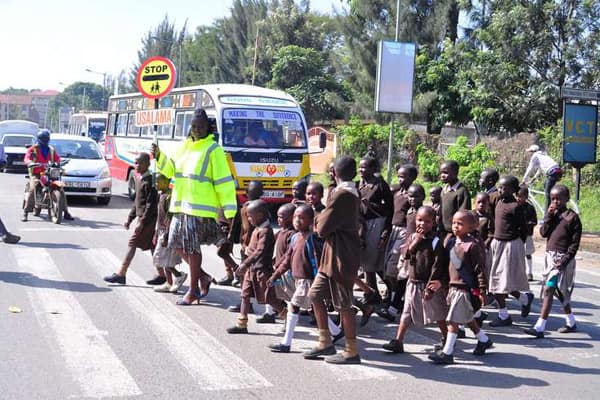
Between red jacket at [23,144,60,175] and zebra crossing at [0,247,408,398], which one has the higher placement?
red jacket at [23,144,60,175]

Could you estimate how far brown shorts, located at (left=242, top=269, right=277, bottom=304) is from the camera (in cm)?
666

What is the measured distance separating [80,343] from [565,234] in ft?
15.3

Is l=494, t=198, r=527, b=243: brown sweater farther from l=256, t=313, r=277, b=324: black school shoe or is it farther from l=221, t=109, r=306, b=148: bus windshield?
l=221, t=109, r=306, b=148: bus windshield

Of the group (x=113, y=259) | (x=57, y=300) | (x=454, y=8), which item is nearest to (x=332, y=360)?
(x=57, y=300)

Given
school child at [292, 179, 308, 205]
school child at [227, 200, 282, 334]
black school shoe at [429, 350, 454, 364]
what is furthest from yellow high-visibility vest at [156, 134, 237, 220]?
black school shoe at [429, 350, 454, 364]

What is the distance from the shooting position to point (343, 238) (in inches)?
226

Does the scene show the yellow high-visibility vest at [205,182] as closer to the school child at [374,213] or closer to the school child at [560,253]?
the school child at [374,213]

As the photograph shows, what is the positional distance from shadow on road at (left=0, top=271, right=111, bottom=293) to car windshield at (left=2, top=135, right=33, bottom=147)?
2017 cm

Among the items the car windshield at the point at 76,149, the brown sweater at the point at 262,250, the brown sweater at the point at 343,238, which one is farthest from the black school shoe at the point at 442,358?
the car windshield at the point at 76,149

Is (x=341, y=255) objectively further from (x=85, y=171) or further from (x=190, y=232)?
(x=85, y=171)

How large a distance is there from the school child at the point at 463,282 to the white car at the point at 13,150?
2384cm

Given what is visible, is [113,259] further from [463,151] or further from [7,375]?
[463,151]

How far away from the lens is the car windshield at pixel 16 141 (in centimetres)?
2767

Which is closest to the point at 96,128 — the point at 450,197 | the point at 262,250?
the point at 450,197
